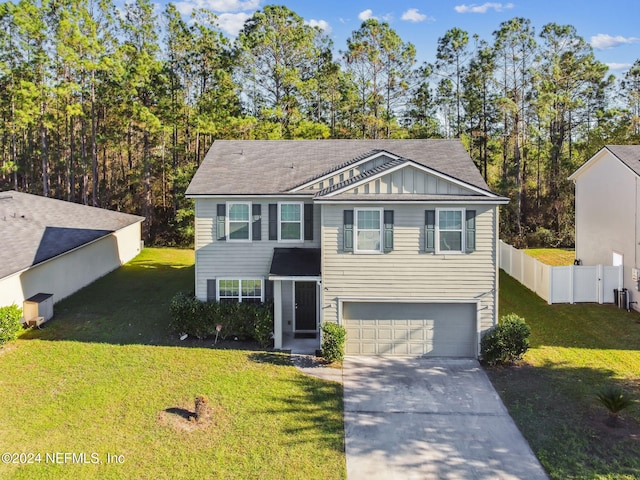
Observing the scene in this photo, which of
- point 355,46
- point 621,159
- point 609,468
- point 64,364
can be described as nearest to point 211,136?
point 355,46

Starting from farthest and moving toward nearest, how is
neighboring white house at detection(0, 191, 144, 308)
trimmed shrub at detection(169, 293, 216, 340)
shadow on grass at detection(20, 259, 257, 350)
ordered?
neighboring white house at detection(0, 191, 144, 308), shadow on grass at detection(20, 259, 257, 350), trimmed shrub at detection(169, 293, 216, 340)

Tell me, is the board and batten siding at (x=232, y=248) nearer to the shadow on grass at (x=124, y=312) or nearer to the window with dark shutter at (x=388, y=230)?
the shadow on grass at (x=124, y=312)

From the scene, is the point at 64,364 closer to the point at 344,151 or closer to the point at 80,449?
the point at 80,449

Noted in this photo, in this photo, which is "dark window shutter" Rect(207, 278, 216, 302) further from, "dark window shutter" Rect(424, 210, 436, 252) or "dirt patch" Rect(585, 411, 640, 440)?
"dirt patch" Rect(585, 411, 640, 440)

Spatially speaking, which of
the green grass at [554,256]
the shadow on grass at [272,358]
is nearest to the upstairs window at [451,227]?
the shadow on grass at [272,358]

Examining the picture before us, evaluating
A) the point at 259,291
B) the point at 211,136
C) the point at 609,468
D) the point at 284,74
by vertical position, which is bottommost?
the point at 609,468

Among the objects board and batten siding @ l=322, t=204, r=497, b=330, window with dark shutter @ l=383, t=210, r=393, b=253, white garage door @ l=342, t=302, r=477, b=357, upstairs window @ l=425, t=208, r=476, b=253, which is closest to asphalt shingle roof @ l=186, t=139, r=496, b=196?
upstairs window @ l=425, t=208, r=476, b=253

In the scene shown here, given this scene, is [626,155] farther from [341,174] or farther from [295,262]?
[295,262]
